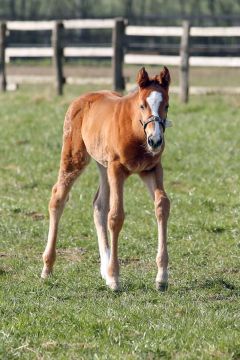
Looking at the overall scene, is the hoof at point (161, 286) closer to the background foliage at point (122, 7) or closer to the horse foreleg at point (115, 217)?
the horse foreleg at point (115, 217)

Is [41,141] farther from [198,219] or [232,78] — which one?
[232,78]

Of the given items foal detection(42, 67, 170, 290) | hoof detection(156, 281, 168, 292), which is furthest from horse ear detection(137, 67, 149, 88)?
hoof detection(156, 281, 168, 292)

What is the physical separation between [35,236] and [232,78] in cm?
1905

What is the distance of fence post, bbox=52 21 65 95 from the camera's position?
859 inches

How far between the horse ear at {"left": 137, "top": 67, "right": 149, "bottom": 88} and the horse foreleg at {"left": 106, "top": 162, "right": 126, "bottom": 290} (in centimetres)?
73

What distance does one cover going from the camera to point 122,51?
68.4ft

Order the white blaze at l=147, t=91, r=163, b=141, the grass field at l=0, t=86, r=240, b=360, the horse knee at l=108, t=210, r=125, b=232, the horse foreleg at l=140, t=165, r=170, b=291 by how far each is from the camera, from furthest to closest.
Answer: the horse knee at l=108, t=210, r=125, b=232 < the horse foreleg at l=140, t=165, r=170, b=291 < the white blaze at l=147, t=91, r=163, b=141 < the grass field at l=0, t=86, r=240, b=360

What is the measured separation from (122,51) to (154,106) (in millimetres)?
13598

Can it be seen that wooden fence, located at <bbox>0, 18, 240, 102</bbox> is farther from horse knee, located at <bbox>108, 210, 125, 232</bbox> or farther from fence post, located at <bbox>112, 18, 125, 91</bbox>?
horse knee, located at <bbox>108, 210, 125, 232</bbox>

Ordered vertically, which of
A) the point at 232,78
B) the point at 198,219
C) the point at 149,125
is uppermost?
the point at 149,125

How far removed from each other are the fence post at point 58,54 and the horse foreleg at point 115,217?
13.9 m

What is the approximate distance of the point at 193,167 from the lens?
1401 centimetres

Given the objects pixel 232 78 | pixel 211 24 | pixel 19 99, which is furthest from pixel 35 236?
pixel 211 24

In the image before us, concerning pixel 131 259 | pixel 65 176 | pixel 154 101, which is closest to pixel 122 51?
pixel 131 259
